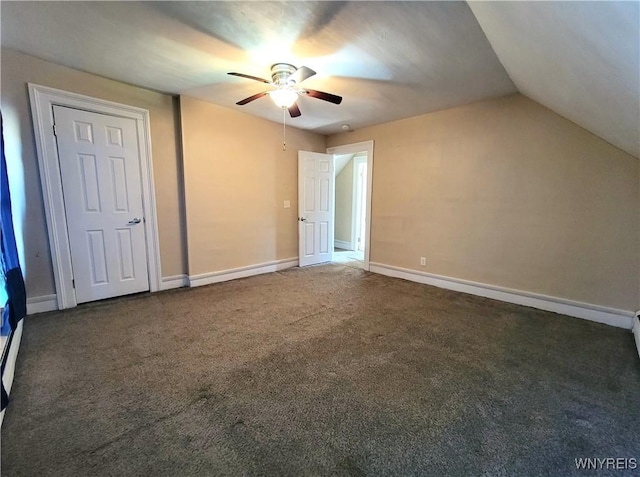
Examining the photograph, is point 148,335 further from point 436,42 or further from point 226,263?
point 436,42

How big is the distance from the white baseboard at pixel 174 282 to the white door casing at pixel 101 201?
0.25 m

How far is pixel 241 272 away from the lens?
14.2 feet

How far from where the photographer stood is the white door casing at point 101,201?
9.53 ft

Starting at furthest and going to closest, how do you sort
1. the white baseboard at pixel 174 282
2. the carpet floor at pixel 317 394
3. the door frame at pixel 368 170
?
the door frame at pixel 368 170
the white baseboard at pixel 174 282
the carpet floor at pixel 317 394

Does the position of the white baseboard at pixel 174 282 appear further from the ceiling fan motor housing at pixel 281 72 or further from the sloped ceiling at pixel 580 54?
the sloped ceiling at pixel 580 54

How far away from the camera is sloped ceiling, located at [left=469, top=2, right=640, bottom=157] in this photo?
1181 mm

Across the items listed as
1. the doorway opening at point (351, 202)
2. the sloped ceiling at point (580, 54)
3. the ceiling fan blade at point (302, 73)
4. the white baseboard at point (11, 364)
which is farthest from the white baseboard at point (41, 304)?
the doorway opening at point (351, 202)

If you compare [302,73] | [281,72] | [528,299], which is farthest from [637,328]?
[281,72]

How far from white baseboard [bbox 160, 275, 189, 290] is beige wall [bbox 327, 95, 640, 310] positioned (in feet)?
10.3

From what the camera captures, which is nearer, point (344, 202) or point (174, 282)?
point (174, 282)

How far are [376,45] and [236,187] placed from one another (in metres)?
2.72

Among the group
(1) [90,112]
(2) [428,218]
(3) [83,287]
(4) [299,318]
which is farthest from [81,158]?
(2) [428,218]

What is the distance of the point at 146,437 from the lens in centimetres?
142

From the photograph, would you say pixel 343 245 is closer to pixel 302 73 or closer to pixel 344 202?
pixel 344 202
